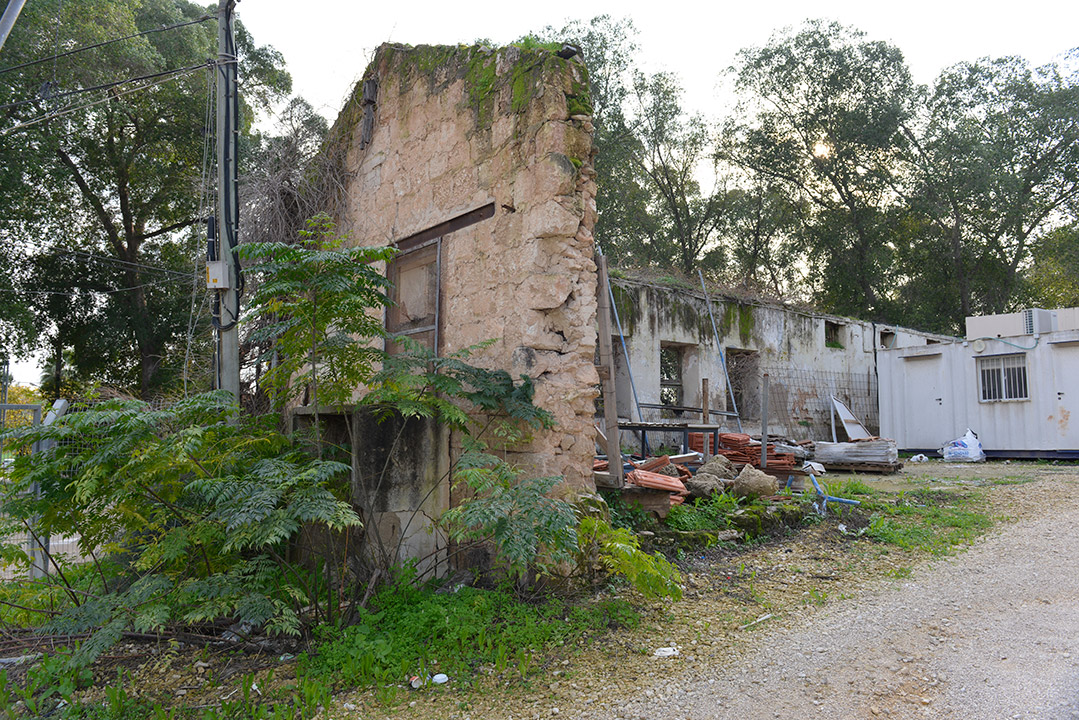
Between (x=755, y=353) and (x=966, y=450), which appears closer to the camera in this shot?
(x=966, y=450)

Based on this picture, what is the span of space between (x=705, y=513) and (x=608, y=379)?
1.72 meters

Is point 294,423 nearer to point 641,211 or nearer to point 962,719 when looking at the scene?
point 962,719

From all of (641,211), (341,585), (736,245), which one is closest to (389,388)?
(341,585)

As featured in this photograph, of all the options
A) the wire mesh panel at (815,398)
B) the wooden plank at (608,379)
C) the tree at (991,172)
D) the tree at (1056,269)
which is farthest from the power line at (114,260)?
the tree at (1056,269)

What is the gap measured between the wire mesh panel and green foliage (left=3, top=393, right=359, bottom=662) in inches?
500

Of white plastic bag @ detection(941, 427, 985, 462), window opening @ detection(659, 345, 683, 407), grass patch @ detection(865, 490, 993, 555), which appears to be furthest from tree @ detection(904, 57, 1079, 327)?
grass patch @ detection(865, 490, 993, 555)

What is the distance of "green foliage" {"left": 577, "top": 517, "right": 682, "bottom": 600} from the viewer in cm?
401

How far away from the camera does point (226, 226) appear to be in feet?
20.3

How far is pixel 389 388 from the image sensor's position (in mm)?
4270

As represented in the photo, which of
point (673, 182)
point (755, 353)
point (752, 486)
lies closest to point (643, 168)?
point (673, 182)

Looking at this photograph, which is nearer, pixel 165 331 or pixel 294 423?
pixel 294 423

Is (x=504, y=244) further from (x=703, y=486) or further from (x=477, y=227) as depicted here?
(x=703, y=486)

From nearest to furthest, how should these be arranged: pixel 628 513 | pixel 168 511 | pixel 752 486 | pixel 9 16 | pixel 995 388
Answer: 1. pixel 168 511
2. pixel 628 513
3. pixel 9 16
4. pixel 752 486
5. pixel 995 388

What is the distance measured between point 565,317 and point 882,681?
2.83 meters
